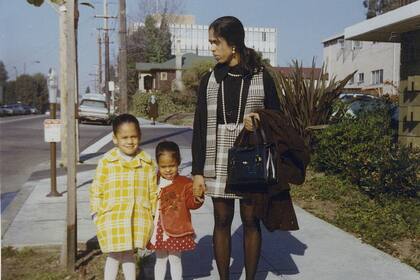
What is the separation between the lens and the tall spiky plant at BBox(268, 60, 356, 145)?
949cm

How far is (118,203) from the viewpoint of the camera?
3420mm

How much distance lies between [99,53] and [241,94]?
6512cm

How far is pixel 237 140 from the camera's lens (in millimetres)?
3480

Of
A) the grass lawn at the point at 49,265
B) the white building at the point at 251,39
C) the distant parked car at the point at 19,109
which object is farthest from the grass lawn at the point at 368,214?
the white building at the point at 251,39

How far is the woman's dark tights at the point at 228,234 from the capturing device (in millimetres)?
3588

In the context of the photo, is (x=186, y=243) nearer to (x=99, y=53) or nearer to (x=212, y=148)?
(x=212, y=148)

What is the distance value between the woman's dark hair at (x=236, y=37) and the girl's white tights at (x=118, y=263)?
1.49m

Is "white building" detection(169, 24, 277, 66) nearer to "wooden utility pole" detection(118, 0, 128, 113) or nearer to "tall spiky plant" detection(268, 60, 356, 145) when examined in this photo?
"wooden utility pole" detection(118, 0, 128, 113)

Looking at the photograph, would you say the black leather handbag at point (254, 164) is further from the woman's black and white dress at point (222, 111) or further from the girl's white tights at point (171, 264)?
the girl's white tights at point (171, 264)

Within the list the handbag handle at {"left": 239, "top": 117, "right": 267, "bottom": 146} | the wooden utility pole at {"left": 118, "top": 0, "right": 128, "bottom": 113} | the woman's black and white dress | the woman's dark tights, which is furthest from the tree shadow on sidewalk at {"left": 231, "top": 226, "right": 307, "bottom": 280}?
the wooden utility pole at {"left": 118, "top": 0, "right": 128, "bottom": 113}

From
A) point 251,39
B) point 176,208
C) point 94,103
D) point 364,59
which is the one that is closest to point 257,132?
point 176,208

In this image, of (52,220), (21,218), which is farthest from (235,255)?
(21,218)

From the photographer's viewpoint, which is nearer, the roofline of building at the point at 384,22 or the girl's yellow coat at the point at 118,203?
the girl's yellow coat at the point at 118,203

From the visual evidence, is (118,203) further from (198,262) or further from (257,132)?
(198,262)
